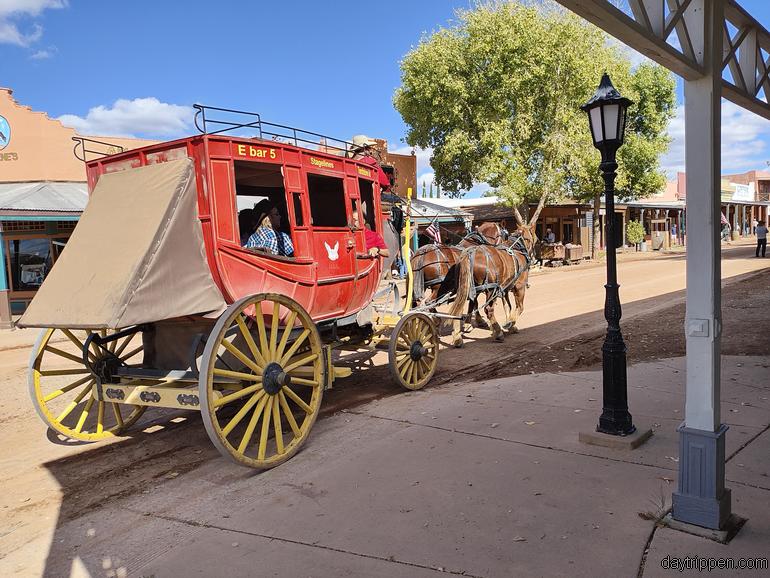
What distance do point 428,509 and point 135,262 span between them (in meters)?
2.84

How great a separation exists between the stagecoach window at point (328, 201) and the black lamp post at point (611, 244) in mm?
2748

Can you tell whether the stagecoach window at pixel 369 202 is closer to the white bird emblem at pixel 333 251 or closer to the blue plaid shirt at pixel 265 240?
the white bird emblem at pixel 333 251

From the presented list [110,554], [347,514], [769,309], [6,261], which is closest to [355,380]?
[347,514]

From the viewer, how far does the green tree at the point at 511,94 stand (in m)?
23.8

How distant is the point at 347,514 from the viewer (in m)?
3.99

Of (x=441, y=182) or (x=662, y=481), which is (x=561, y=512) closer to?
(x=662, y=481)

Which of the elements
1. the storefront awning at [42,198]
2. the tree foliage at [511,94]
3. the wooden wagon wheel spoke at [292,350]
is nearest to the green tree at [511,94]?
the tree foliage at [511,94]

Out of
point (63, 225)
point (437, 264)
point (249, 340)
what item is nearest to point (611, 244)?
point (249, 340)

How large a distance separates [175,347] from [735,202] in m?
59.8

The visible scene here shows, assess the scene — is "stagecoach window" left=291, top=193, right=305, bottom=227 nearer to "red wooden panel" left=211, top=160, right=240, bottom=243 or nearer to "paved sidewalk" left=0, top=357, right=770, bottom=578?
"red wooden panel" left=211, top=160, right=240, bottom=243

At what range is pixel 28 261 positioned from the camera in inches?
697

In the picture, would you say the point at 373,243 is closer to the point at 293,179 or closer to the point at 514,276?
the point at 293,179

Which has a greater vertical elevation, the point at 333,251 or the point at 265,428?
the point at 333,251

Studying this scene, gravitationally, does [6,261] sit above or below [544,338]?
above
